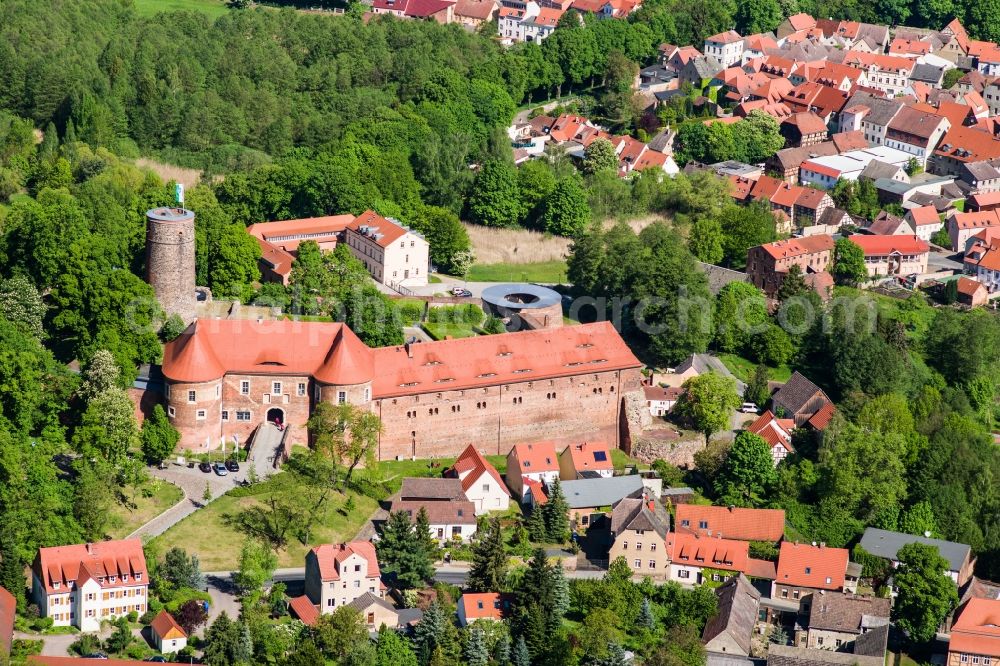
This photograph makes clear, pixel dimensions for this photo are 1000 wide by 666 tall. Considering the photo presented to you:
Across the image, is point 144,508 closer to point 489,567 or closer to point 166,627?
point 166,627

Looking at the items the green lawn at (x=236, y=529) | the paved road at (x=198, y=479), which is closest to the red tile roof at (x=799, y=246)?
the green lawn at (x=236, y=529)

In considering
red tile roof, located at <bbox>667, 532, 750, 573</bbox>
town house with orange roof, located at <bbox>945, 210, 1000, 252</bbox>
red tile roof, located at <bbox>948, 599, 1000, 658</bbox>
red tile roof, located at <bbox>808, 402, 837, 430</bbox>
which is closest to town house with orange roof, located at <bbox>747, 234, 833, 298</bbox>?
town house with orange roof, located at <bbox>945, 210, 1000, 252</bbox>

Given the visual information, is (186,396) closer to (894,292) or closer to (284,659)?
(284,659)

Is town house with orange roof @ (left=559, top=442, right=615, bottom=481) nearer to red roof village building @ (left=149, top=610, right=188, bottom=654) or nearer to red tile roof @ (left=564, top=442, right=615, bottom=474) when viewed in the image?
red tile roof @ (left=564, top=442, right=615, bottom=474)

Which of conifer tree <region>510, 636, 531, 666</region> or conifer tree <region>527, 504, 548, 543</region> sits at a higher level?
conifer tree <region>527, 504, 548, 543</region>

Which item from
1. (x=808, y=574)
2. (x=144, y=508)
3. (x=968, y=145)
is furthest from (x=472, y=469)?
(x=968, y=145)

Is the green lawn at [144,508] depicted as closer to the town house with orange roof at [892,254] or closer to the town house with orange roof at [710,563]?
the town house with orange roof at [710,563]
